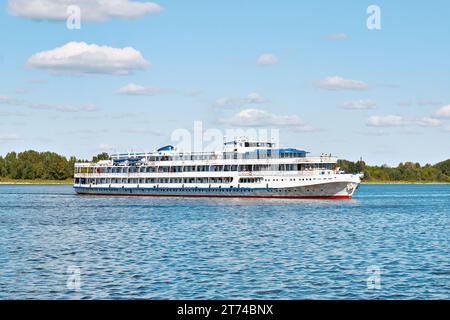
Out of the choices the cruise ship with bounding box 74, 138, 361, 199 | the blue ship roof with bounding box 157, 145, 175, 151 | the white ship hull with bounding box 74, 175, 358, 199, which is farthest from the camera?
the blue ship roof with bounding box 157, 145, 175, 151

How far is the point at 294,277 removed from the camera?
126 feet

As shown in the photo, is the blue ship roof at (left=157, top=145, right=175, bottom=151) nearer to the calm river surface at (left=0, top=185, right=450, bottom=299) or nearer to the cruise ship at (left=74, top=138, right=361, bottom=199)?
the cruise ship at (left=74, top=138, right=361, bottom=199)

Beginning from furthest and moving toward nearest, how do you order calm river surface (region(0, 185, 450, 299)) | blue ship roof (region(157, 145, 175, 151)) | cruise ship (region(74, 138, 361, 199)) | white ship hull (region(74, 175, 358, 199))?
blue ship roof (region(157, 145, 175, 151)), white ship hull (region(74, 175, 358, 199)), cruise ship (region(74, 138, 361, 199)), calm river surface (region(0, 185, 450, 299))

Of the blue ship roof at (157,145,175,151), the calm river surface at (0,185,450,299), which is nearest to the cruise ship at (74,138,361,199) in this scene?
the blue ship roof at (157,145,175,151)

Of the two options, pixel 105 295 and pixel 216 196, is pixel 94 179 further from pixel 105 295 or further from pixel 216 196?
pixel 105 295

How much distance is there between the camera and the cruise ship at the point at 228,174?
118700 millimetres

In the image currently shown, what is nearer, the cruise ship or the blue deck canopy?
the cruise ship

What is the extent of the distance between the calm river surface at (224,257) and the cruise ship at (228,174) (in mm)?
35954

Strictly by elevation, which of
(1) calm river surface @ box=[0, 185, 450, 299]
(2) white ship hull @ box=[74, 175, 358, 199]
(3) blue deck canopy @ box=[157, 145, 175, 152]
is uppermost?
(3) blue deck canopy @ box=[157, 145, 175, 152]

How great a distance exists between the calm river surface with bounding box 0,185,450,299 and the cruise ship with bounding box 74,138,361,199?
118ft

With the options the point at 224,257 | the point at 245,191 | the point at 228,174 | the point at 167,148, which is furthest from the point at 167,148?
the point at 224,257

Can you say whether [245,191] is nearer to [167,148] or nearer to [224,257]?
[167,148]

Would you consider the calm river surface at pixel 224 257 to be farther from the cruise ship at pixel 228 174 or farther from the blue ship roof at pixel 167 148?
the blue ship roof at pixel 167 148

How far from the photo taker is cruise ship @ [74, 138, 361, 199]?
11870 centimetres
